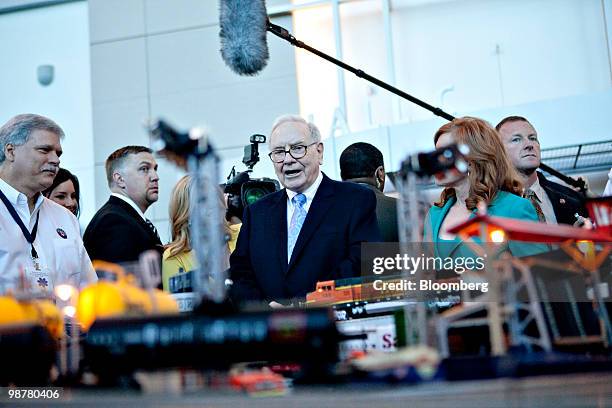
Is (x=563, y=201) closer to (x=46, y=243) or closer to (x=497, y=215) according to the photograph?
(x=497, y=215)

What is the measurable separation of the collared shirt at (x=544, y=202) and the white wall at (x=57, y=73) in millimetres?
6428

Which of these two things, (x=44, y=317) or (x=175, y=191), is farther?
(x=175, y=191)

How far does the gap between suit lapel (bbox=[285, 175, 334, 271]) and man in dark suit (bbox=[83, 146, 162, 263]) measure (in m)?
0.43

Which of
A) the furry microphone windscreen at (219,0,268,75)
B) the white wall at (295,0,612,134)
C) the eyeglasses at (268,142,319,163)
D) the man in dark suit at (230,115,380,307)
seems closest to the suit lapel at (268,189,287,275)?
the man in dark suit at (230,115,380,307)

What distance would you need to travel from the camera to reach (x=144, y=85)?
28.4ft

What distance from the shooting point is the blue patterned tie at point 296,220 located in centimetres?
220

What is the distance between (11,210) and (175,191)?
737 mm

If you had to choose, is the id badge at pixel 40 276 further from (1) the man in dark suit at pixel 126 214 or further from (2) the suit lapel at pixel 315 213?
(2) the suit lapel at pixel 315 213

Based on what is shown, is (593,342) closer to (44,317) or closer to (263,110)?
(44,317)

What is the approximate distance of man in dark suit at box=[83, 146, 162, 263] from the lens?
2361mm

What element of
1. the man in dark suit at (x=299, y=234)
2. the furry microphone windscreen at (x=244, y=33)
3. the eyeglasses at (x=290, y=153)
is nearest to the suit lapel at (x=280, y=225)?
the man in dark suit at (x=299, y=234)

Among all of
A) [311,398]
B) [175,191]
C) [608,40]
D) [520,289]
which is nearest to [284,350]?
[311,398]

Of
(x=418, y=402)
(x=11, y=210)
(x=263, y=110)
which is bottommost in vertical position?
(x=418, y=402)

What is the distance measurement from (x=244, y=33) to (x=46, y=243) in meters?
0.71
